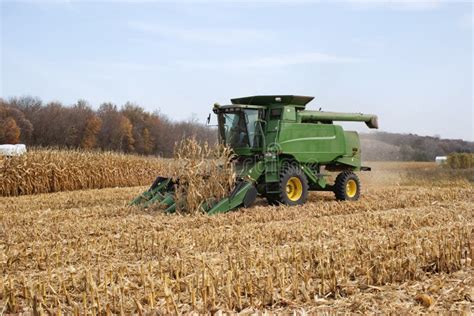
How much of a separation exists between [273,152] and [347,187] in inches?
99.5

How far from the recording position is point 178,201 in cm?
928

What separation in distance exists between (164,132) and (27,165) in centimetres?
2251

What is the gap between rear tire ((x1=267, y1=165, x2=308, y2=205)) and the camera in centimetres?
1040

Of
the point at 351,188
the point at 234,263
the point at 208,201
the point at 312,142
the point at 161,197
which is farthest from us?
the point at 351,188

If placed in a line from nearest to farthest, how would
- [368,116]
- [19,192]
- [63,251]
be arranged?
[63,251]
[368,116]
[19,192]

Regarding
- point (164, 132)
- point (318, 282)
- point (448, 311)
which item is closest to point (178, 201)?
point (318, 282)

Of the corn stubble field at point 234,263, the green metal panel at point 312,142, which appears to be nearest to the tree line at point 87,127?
the green metal panel at point 312,142

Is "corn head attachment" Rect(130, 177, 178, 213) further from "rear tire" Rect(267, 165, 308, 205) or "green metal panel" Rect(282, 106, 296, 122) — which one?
"green metal panel" Rect(282, 106, 296, 122)

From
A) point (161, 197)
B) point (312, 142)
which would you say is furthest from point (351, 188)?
point (161, 197)

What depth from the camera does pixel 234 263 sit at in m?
4.96

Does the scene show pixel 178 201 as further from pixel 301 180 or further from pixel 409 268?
pixel 409 268

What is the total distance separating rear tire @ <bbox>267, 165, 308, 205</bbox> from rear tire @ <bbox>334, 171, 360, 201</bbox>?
136 centimetres

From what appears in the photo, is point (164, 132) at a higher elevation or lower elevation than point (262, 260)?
higher

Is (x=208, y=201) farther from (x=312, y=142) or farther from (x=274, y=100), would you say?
(x=312, y=142)
